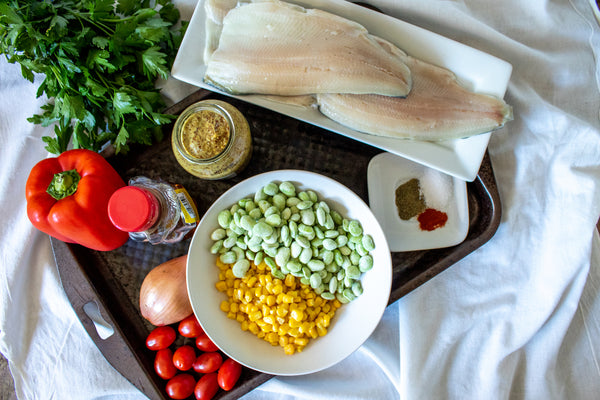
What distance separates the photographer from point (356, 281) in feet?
4.13

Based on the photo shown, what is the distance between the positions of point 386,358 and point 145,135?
1043mm

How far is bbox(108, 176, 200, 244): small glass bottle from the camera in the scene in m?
1.06

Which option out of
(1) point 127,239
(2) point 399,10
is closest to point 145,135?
(1) point 127,239

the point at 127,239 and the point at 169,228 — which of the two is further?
the point at 127,239

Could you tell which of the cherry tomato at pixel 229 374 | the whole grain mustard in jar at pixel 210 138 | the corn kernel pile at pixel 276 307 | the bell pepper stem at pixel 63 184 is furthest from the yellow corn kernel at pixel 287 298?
the bell pepper stem at pixel 63 184

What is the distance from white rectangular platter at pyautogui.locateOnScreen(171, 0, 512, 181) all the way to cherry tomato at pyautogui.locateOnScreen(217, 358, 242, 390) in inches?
30.4

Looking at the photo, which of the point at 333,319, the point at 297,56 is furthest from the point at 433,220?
the point at 297,56

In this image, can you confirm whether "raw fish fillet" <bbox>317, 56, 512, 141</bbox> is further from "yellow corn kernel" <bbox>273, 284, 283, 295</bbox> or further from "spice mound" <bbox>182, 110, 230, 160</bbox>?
"yellow corn kernel" <bbox>273, 284, 283, 295</bbox>

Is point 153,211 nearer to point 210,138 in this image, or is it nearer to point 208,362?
point 210,138

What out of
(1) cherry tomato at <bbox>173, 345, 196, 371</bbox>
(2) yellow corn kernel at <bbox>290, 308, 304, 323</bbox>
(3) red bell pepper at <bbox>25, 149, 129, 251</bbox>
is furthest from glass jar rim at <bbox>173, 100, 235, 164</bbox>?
(1) cherry tomato at <bbox>173, 345, 196, 371</bbox>

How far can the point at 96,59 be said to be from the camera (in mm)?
1208

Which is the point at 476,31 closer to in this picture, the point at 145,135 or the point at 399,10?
the point at 399,10

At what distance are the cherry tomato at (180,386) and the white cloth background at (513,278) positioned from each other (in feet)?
0.62

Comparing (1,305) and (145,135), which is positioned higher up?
(145,135)
